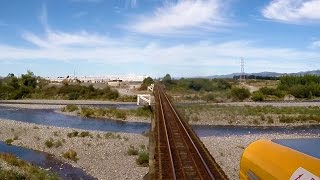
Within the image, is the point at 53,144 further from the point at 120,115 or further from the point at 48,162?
the point at 120,115

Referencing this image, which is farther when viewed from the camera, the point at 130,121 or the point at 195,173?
the point at 130,121

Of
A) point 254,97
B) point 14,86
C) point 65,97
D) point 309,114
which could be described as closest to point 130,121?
point 309,114

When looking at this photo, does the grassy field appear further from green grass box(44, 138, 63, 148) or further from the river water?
green grass box(44, 138, 63, 148)

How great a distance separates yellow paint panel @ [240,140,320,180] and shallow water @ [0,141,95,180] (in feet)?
43.3

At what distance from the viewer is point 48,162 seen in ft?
78.3

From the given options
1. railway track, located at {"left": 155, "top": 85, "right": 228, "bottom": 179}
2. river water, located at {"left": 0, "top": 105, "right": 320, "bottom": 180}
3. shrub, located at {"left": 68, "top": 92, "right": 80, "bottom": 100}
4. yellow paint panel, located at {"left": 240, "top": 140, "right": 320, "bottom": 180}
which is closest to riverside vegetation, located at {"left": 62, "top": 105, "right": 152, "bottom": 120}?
river water, located at {"left": 0, "top": 105, "right": 320, "bottom": 180}

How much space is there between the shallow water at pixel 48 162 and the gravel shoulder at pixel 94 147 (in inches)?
20.2

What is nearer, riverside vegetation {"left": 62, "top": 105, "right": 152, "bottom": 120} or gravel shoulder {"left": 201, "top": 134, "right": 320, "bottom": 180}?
gravel shoulder {"left": 201, "top": 134, "right": 320, "bottom": 180}

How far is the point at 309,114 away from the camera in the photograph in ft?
168

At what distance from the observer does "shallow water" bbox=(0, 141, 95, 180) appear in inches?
815

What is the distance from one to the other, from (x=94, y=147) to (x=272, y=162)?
2186 centimetres

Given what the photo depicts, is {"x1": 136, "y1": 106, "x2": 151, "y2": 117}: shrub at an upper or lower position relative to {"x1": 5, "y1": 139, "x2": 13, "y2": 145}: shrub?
upper

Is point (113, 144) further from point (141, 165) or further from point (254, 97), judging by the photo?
point (254, 97)

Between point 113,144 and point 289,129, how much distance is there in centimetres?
2093
